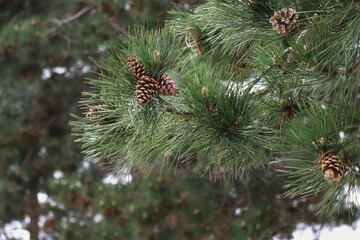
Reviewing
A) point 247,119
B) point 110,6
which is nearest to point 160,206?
point 110,6

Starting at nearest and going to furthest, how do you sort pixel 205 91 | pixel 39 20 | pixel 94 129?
pixel 205 91
pixel 94 129
pixel 39 20

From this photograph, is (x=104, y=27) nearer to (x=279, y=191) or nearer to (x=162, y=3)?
(x=162, y=3)

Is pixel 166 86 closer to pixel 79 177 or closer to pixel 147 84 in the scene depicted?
pixel 147 84

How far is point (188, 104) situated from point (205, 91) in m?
0.05

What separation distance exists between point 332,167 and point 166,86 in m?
0.31

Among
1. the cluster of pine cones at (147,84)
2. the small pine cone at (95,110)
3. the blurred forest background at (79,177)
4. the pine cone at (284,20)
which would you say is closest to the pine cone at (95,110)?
the small pine cone at (95,110)

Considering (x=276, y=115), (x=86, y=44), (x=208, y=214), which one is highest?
(x=276, y=115)

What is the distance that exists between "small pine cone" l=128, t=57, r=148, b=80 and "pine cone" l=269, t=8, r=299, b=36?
0.25m

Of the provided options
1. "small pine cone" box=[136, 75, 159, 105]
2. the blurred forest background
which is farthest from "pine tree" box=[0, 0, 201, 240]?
"small pine cone" box=[136, 75, 159, 105]

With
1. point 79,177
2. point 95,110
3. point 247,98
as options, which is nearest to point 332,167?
point 247,98

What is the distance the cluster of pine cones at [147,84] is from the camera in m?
0.70

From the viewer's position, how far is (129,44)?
28.8 inches

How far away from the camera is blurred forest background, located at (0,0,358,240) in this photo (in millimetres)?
2070

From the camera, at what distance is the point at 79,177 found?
8.00 feet
